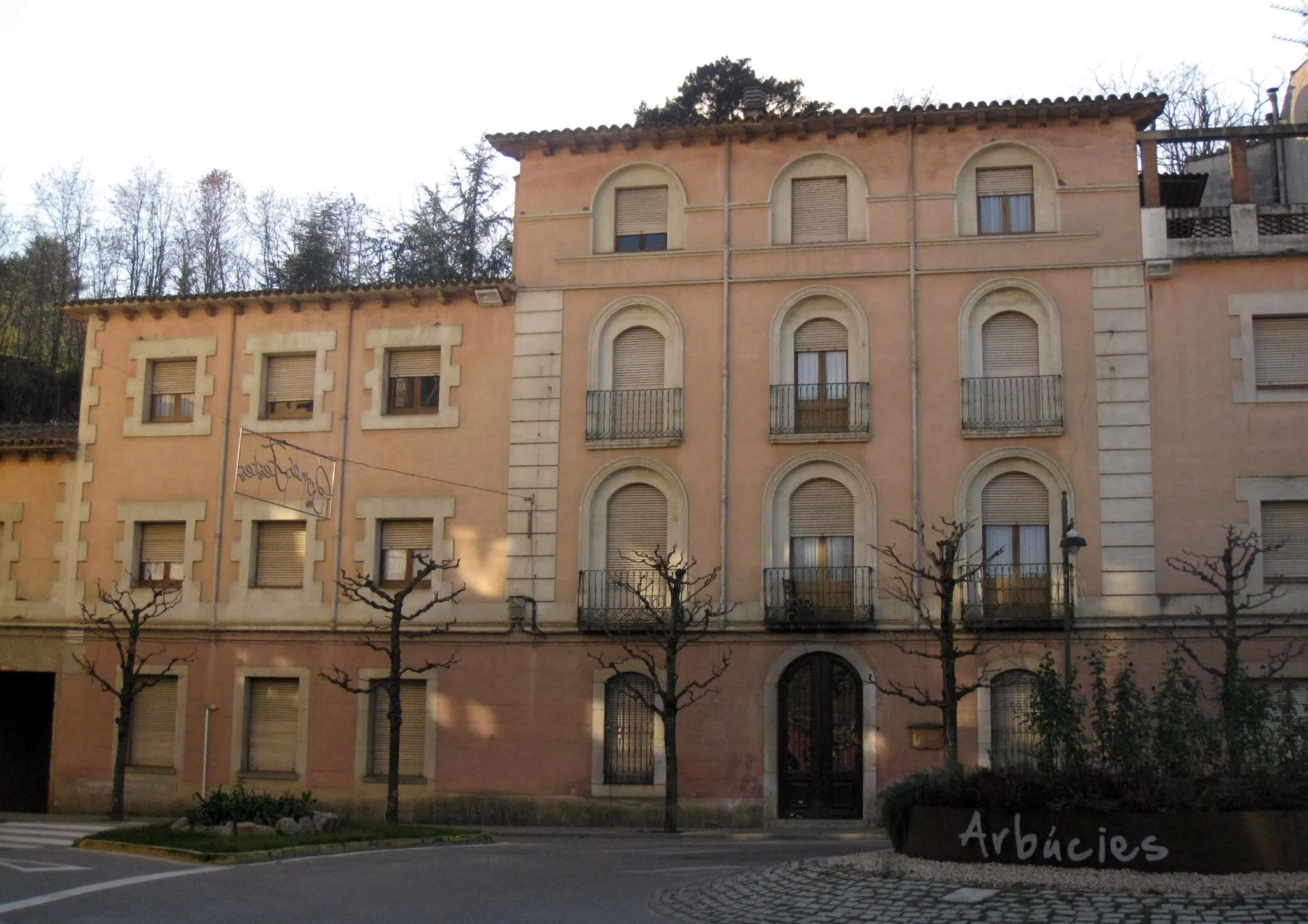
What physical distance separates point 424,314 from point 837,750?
12144mm

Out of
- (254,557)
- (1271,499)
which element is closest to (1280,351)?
(1271,499)

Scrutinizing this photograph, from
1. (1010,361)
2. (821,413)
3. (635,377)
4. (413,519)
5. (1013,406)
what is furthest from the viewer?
(413,519)

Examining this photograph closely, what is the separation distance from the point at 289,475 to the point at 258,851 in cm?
936

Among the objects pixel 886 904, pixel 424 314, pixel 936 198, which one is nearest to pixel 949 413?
pixel 936 198

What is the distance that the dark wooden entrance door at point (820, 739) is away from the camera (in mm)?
26781

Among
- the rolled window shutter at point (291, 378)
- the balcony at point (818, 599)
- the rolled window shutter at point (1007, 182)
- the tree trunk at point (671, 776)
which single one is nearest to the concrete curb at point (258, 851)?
the tree trunk at point (671, 776)

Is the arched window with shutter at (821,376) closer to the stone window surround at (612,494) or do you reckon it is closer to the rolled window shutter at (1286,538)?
the stone window surround at (612,494)

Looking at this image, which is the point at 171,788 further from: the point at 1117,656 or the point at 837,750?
the point at 1117,656

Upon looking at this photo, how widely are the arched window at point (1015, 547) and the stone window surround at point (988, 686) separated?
0.80 meters

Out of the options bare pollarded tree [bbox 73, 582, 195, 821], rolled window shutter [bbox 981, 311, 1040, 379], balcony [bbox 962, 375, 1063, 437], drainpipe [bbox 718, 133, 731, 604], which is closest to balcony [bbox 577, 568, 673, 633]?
drainpipe [bbox 718, 133, 731, 604]

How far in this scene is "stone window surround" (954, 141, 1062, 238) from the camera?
27.9 metres

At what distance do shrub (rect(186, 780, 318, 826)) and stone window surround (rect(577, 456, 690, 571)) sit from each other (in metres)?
8.16

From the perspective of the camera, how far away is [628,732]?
27.9 metres

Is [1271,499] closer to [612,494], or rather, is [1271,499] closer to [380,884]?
[612,494]
